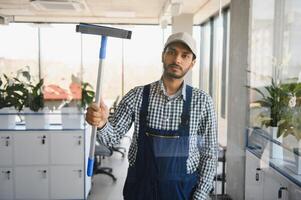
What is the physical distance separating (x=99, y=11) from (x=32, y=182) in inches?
72.6

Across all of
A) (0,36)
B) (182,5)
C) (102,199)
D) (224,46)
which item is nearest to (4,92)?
(0,36)

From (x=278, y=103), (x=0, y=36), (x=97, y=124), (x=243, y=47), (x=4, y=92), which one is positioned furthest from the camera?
(x=0, y=36)

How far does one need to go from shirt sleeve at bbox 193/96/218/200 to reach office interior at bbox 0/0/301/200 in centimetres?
91

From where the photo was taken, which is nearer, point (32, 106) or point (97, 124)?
point (97, 124)

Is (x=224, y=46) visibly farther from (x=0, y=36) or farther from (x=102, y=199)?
(x=0, y=36)

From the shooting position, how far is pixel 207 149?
1463mm

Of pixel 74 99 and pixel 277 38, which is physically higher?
pixel 277 38

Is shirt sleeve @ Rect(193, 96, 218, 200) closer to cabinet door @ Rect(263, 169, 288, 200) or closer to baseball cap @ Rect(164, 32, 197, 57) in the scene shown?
baseball cap @ Rect(164, 32, 197, 57)

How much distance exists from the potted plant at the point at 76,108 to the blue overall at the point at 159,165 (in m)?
1.90

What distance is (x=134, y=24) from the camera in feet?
10.0

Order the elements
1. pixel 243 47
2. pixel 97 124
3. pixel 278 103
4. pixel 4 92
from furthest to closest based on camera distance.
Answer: pixel 4 92 < pixel 243 47 < pixel 278 103 < pixel 97 124

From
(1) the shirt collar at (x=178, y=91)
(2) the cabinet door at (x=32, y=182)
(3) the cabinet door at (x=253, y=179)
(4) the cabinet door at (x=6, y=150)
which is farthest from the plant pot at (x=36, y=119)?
(1) the shirt collar at (x=178, y=91)

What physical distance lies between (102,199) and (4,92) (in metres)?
1.45

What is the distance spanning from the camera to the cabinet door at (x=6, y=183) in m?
3.26
